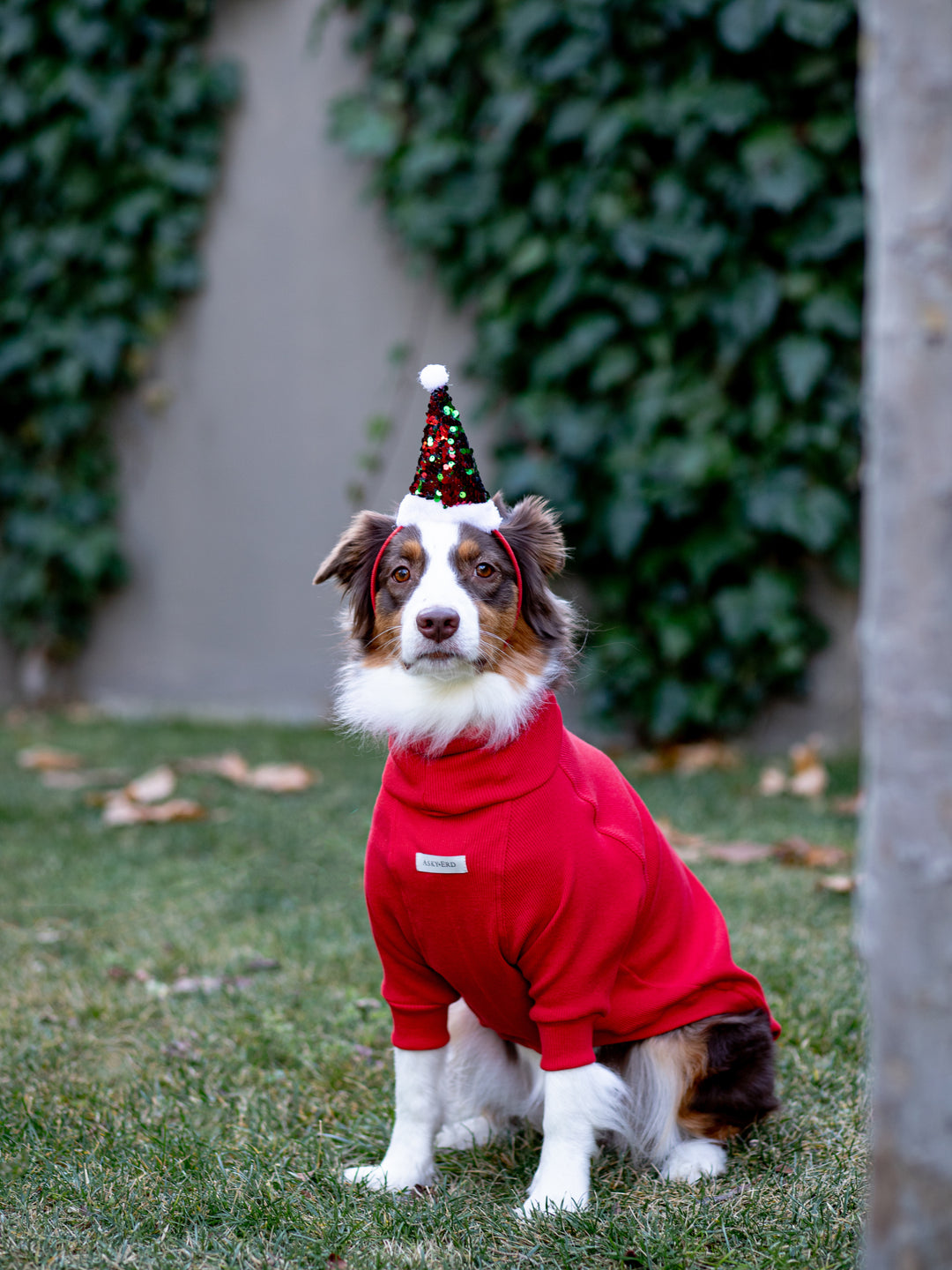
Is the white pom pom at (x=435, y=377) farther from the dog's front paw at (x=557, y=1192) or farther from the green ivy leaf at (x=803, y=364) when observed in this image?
the green ivy leaf at (x=803, y=364)

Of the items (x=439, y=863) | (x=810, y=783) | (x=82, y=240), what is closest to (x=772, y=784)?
(x=810, y=783)

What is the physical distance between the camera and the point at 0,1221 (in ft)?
6.73

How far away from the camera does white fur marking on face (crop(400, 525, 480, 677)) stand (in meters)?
2.23

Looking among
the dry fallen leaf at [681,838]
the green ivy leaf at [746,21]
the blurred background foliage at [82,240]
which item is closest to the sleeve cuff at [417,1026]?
the dry fallen leaf at [681,838]

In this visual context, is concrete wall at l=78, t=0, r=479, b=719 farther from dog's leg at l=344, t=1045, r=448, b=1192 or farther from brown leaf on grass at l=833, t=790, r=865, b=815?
dog's leg at l=344, t=1045, r=448, b=1192

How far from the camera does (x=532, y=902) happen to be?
2.07 m

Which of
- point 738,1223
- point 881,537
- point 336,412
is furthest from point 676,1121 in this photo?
point 336,412

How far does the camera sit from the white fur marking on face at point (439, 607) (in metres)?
2.23

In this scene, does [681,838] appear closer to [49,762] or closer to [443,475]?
[443,475]

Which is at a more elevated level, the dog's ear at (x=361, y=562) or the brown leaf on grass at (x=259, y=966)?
the dog's ear at (x=361, y=562)

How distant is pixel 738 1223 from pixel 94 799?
3.71m

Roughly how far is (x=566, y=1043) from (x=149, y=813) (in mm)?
3116

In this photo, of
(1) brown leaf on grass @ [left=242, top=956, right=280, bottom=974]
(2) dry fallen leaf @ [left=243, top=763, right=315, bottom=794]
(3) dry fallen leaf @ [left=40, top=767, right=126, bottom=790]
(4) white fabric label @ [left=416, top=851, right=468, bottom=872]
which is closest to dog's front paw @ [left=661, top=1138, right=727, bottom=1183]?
(4) white fabric label @ [left=416, top=851, right=468, bottom=872]

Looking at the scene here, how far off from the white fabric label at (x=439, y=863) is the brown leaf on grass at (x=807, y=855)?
241 centimetres
